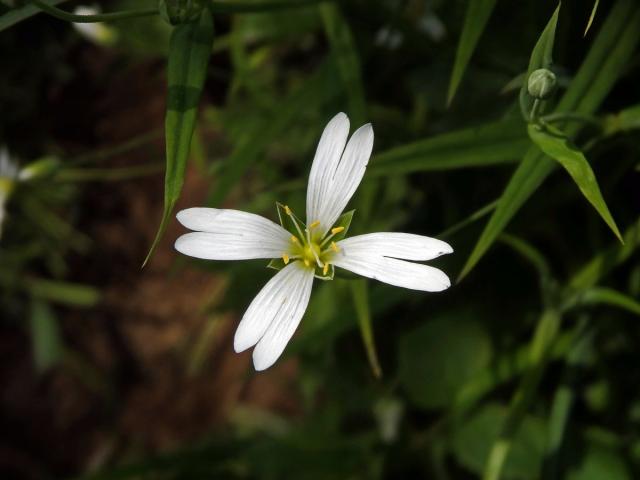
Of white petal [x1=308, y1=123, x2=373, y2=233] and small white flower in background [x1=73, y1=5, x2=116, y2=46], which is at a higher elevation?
small white flower in background [x1=73, y1=5, x2=116, y2=46]

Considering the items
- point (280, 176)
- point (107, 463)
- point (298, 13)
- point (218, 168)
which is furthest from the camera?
point (107, 463)

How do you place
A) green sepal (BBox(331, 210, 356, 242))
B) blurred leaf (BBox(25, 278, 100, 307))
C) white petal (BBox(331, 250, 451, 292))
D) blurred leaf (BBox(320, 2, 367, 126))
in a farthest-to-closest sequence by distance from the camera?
blurred leaf (BBox(25, 278, 100, 307))
blurred leaf (BBox(320, 2, 367, 126))
green sepal (BBox(331, 210, 356, 242))
white petal (BBox(331, 250, 451, 292))

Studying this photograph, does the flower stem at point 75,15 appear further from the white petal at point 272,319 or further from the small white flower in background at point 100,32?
the small white flower in background at point 100,32

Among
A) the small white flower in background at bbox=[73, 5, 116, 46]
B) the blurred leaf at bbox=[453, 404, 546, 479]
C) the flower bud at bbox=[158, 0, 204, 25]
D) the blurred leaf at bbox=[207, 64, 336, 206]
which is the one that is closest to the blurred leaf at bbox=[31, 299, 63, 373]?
the small white flower in background at bbox=[73, 5, 116, 46]

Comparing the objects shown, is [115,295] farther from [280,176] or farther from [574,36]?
[574,36]

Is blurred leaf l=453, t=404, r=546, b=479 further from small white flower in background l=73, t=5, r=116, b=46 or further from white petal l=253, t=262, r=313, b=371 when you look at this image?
small white flower in background l=73, t=5, r=116, b=46

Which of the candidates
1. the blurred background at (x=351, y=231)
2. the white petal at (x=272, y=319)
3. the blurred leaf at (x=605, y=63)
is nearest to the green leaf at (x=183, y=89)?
the blurred background at (x=351, y=231)

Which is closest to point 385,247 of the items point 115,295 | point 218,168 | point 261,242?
point 261,242
